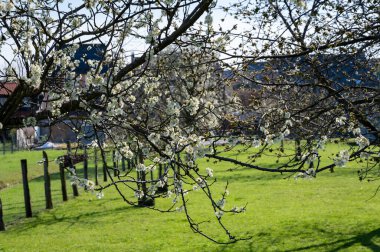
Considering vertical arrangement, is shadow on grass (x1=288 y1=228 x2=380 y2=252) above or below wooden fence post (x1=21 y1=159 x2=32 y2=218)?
below

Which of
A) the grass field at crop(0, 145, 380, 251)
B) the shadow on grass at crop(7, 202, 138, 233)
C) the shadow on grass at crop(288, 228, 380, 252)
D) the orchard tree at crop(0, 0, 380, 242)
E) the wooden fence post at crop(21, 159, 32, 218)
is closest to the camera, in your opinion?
the orchard tree at crop(0, 0, 380, 242)

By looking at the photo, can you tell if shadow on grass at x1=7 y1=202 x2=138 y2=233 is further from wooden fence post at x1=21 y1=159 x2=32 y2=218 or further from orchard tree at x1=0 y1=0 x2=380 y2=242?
orchard tree at x1=0 y1=0 x2=380 y2=242

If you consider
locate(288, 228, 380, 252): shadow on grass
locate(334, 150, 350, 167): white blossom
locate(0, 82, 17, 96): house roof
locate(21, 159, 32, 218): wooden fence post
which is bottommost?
locate(288, 228, 380, 252): shadow on grass

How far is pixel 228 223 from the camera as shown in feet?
49.4

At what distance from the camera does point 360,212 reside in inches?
620

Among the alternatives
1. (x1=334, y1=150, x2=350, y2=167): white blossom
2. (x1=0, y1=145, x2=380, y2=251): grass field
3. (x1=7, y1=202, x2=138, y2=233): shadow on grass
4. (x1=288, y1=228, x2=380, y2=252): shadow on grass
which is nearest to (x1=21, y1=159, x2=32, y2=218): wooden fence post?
(x1=7, y1=202, x2=138, y2=233): shadow on grass

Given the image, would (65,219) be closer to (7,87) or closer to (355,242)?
(355,242)

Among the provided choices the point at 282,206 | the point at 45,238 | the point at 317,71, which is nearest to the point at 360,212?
the point at 282,206

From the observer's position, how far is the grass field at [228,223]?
41.2 feet

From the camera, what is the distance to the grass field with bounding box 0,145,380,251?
1255 centimetres

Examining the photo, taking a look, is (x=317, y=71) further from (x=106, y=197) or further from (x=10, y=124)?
(x=106, y=197)

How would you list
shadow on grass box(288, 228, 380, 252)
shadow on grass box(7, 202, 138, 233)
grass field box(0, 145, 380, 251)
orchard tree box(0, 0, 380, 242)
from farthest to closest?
1. shadow on grass box(7, 202, 138, 233)
2. grass field box(0, 145, 380, 251)
3. shadow on grass box(288, 228, 380, 252)
4. orchard tree box(0, 0, 380, 242)

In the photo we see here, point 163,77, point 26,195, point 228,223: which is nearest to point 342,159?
point 163,77

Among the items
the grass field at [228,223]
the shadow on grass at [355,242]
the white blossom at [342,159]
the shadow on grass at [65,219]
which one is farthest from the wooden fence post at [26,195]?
the white blossom at [342,159]
